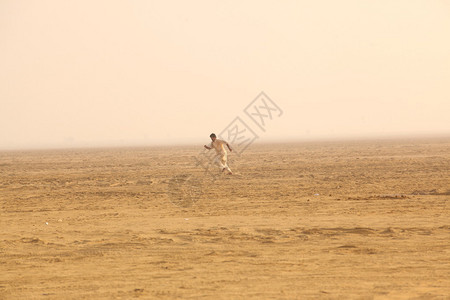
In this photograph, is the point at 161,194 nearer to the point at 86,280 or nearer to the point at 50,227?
the point at 50,227

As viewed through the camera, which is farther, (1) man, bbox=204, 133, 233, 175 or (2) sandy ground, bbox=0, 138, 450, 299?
(1) man, bbox=204, 133, 233, 175

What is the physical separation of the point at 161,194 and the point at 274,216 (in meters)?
6.15

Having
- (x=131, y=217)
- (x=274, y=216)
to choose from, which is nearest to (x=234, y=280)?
(x=274, y=216)

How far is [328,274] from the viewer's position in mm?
6930

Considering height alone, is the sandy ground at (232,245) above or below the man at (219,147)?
below

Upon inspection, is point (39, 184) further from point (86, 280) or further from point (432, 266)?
point (432, 266)

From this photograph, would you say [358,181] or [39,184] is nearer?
[358,181]

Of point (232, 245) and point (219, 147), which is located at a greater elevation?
point (219, 147)

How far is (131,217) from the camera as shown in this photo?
12.4 meters

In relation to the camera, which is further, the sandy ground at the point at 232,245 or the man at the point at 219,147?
the man at the point at 219,147

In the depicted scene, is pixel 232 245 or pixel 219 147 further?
pixel 219 147

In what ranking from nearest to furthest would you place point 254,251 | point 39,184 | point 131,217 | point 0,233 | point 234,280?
point 234,280 → point 254,251 → point 0,233 → point 131,217 → point 39,184

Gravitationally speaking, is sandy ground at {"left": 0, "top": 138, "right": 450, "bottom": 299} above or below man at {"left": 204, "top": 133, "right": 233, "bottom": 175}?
below

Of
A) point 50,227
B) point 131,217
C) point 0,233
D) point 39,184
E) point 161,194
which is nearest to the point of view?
point 0,233
